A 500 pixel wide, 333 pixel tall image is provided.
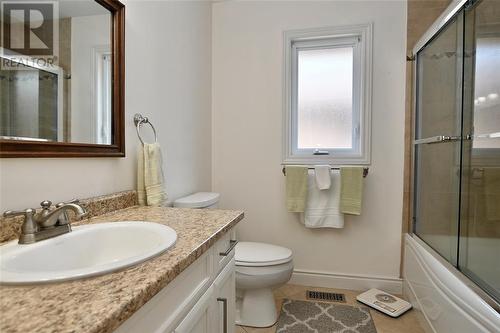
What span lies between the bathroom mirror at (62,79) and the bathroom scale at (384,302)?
181cm

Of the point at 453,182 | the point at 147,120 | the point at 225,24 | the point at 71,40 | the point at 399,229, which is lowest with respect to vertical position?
the point at 399,229

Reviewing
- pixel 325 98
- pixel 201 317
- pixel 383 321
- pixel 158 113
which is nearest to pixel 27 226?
pixel 201 317

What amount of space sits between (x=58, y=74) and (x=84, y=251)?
0.59m

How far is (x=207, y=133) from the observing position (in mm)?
2281

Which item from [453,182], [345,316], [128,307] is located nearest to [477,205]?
[453,182]

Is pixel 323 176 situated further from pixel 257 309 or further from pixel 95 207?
pixel 95 207

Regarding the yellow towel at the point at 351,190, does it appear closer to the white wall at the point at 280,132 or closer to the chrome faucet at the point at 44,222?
the white wall at the point at 280,132

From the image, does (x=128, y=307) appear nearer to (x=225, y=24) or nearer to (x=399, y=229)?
(x=399, y=229)

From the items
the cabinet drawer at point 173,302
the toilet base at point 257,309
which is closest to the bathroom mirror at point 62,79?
the cabinet drawer at point 173,302

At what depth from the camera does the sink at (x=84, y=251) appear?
58 cm

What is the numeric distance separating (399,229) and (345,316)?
743 millimetres

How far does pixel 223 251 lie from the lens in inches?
42.9

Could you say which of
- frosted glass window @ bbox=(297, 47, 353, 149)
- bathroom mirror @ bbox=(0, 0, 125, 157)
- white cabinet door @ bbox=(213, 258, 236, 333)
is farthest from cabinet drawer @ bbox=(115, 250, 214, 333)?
frosted glass window @ bbox=(297, 47, 353, 149)

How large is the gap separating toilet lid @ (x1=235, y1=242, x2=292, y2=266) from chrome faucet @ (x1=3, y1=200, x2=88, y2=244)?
1.02 metres
